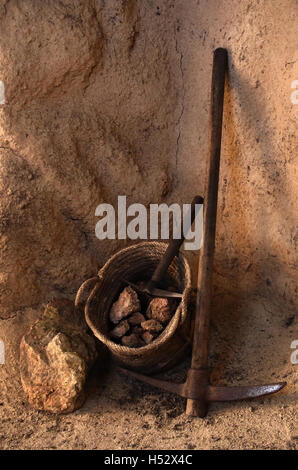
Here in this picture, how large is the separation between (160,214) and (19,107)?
70 centimetres

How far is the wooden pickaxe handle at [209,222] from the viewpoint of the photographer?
2.01 metres

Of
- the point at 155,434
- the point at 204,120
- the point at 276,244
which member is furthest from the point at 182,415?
the point at 204,120

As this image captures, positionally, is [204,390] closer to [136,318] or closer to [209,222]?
[136,318]

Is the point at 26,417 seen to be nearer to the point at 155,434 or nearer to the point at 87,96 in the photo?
the point at 155,434

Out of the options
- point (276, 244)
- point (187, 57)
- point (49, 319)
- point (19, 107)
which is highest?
point (187, 57)

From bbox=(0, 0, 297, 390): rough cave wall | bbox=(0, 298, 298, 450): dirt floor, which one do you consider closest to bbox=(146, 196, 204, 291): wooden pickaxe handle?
bbox=(0, 0, 297, 390): rough cave wall

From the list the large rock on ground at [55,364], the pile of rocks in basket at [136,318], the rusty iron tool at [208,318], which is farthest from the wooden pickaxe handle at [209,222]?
the large rock on ground at [55,364]

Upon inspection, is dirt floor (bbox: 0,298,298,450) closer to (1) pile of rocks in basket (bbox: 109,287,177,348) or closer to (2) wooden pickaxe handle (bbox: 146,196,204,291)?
(1) pile of rocks in basket (bbox: 109,287,177,348)

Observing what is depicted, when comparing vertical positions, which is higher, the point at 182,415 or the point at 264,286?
the point at 264,286

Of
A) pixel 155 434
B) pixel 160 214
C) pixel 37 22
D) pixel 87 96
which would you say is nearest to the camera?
pixel 155 434

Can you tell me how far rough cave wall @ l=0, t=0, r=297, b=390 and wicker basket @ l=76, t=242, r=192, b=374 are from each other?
130mm

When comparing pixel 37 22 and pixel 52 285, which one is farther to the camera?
pixel 52 285

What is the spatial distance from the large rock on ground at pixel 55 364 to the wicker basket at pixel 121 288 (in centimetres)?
10

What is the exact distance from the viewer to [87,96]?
2219mm
